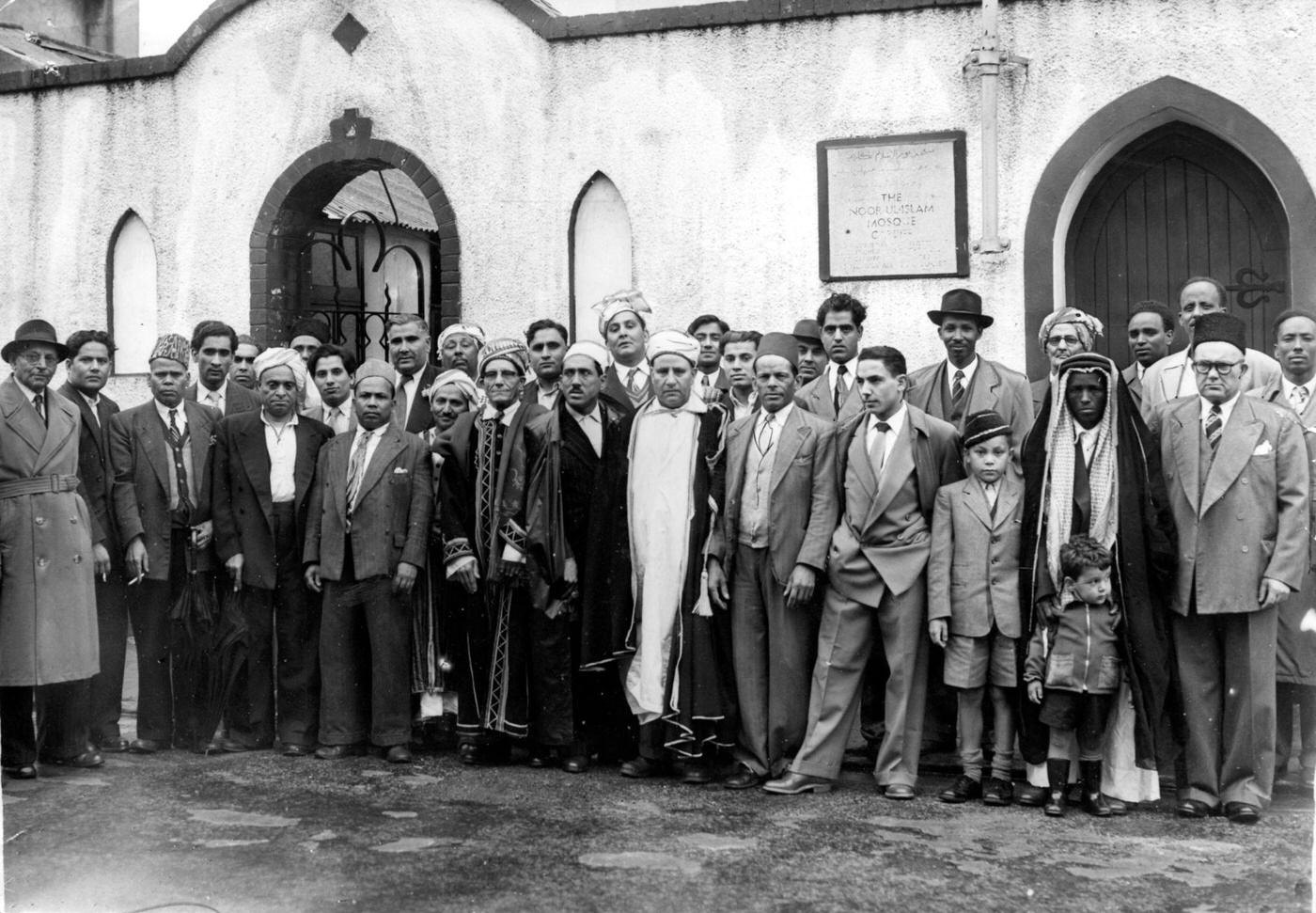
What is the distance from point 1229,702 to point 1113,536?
797mm

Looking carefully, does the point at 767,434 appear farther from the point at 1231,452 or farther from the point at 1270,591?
the point at 1270,591

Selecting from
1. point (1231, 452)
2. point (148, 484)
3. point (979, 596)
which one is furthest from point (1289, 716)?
point (148, 484)

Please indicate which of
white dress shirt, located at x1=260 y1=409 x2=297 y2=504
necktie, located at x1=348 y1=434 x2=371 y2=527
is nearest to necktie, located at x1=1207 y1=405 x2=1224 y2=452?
necktie, located at x1=348 y1=434 x2=371 y2=527

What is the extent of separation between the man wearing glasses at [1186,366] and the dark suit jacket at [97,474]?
4.84 m

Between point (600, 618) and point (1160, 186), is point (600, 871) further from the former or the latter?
point (1160, 186)

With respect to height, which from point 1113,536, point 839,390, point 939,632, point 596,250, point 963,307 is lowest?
point 939,632

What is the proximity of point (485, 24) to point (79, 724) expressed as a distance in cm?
503

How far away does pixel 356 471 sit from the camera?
260 inches

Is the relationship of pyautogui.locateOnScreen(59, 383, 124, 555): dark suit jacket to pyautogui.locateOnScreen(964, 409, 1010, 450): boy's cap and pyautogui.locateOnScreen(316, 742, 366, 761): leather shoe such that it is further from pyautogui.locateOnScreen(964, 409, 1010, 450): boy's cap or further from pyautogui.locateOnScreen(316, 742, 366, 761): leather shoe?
pyautogui.locateOnScreen(964, 409, 1010, 450): boy's cap

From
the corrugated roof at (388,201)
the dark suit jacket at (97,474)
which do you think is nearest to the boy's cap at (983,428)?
the dark suit jacket at (97,474)

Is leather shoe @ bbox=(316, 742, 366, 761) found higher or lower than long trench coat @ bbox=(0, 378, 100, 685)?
lower

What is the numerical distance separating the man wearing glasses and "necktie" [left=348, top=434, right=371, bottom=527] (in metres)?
3.61

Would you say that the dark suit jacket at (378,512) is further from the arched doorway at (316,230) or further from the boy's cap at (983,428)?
the arched doorway at (316,230)

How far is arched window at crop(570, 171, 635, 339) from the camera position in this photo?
29.2 ft
